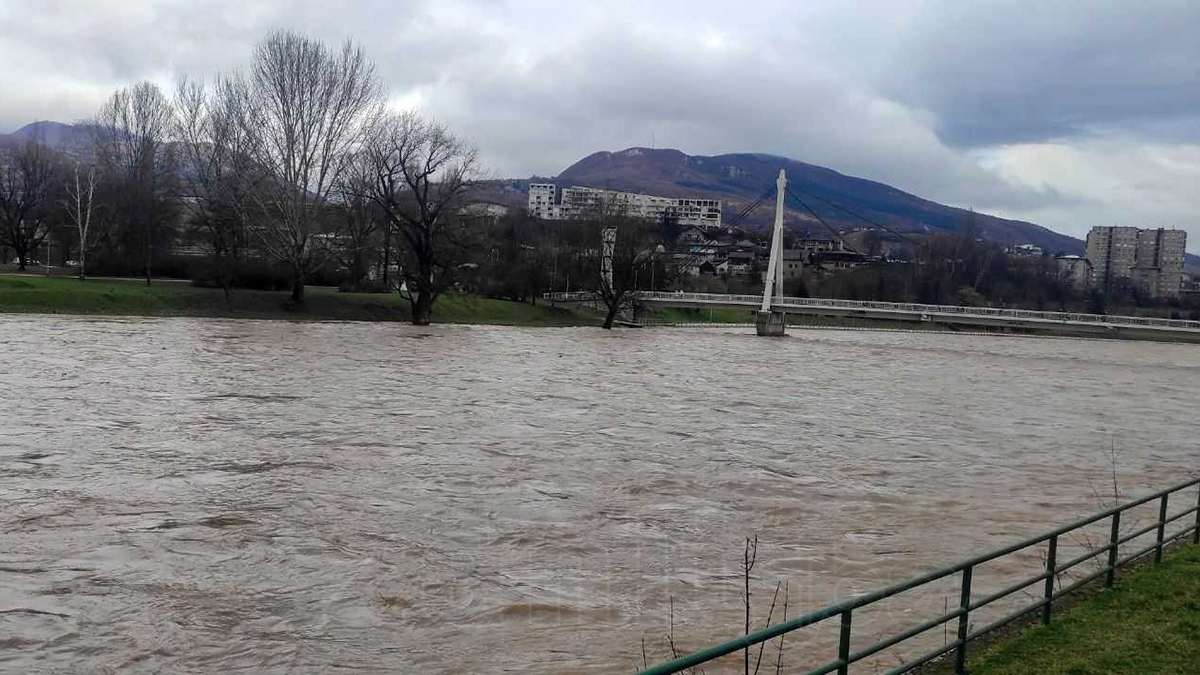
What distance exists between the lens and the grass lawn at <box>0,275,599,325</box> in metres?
42.0

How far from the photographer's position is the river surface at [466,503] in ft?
25.0

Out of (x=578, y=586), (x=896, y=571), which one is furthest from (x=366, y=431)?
(x=896, y=571)

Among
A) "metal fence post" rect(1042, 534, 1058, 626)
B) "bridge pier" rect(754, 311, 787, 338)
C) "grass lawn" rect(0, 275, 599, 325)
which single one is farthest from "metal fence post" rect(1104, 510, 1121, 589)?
"bridge pier" rect(754, 311, 787, 338)

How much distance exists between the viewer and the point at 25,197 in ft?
214

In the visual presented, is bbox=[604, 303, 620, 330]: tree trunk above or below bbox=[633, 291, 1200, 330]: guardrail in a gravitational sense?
below

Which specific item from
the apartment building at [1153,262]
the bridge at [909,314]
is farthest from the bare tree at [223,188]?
the apartment building at [1153,262]

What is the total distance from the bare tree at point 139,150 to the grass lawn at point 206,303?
1052 centimetres

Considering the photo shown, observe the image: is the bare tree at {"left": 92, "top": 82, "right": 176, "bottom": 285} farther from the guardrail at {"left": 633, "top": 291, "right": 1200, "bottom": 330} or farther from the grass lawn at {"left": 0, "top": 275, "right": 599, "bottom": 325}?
the guardrail at {"left": 633, "top": 291, "right": 1200, "bottom": 330}

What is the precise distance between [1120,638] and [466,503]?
7.39 m

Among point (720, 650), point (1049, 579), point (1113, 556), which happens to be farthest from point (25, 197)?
point (720, 650)

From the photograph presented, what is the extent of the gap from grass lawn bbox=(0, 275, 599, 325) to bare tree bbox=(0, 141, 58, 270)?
665 inches

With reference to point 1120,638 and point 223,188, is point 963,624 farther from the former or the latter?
point 223,188

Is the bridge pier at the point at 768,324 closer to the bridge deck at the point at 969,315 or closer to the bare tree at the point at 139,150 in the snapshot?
the bridge deck at the point at 969,315

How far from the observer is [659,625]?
807cm
